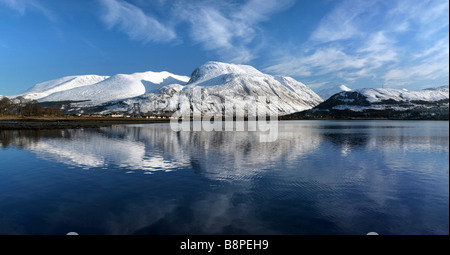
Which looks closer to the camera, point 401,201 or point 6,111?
point 401,201

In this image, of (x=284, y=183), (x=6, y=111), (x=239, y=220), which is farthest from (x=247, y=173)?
(x=6, y=111)

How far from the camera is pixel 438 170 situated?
982 inches

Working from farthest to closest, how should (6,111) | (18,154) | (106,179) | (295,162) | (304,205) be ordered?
(6,111) < (18,154) < (295,162) < (106,179) < (304,205)

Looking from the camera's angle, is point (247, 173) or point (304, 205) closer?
point (304, 205)

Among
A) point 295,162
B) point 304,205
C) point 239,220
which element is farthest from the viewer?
point 295,162

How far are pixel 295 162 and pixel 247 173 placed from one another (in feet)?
26.8

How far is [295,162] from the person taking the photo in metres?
29.0

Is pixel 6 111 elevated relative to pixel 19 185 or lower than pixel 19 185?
elevated

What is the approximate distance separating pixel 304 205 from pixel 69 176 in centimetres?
1973
